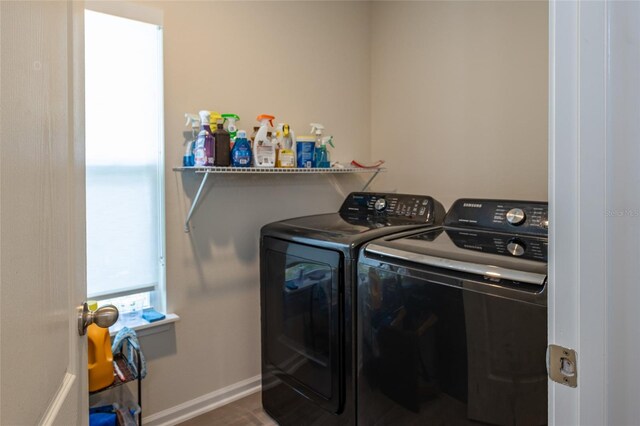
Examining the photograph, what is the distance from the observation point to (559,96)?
61 centimetres

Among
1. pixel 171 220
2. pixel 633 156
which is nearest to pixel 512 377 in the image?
pixel 633 156

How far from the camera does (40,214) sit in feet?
1.92

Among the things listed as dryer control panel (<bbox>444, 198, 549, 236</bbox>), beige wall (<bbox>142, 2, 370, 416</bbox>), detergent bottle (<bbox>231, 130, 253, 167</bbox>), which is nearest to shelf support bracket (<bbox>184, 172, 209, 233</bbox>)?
beige wall (<bbox>142, 2, 370, 416</bbox>)

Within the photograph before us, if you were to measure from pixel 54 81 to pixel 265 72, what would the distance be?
185cm

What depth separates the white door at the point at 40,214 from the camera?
1.54 feet

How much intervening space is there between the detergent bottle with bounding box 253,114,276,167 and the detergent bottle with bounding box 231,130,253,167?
0.05m

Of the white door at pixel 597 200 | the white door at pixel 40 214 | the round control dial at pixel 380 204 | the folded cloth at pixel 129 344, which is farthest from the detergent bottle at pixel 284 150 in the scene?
the white door at pixel 597 200

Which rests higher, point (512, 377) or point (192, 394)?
point (512, 377)

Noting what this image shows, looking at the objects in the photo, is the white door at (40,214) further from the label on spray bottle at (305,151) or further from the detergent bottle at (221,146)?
the label on spray bottle at (305,151)

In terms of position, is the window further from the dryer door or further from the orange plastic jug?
the dryer door

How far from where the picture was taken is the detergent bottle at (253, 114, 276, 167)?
216cm

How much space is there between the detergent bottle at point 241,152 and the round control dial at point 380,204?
727 mm

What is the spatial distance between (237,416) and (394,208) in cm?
138

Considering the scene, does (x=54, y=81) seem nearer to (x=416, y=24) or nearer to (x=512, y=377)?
(x=512, y=377)
